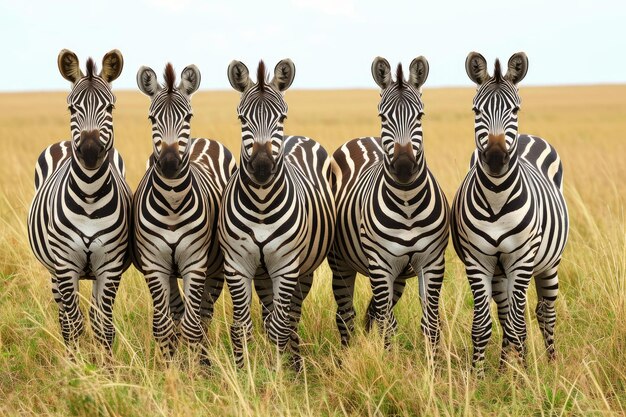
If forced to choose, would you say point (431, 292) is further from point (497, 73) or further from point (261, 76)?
point (261, 76)

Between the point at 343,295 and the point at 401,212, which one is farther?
the point at 343,295

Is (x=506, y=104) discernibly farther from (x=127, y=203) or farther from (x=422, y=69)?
(x=127, y=203)

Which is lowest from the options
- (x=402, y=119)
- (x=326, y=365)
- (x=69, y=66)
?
(x=326, y=365)

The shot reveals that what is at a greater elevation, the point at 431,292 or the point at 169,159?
the point at 169,159

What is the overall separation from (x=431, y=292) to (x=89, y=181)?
2.76 meters

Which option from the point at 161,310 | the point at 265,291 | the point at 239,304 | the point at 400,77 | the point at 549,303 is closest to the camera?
the point at 400,77

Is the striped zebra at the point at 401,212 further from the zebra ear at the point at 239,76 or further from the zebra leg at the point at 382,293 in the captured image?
the zebra ear at the point at 239,76

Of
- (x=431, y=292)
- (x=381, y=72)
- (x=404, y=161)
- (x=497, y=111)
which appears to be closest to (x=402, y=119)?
(x=404, y=161)

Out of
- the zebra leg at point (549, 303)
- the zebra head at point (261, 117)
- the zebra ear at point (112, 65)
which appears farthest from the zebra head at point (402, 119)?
the zebra ear at point (112, 65)

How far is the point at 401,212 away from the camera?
5539mm

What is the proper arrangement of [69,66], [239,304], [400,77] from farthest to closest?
[239,304] → [69,66] → [400,77]

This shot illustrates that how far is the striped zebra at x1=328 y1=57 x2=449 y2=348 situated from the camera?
5301 millimetres

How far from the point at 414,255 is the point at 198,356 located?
2.01 meters

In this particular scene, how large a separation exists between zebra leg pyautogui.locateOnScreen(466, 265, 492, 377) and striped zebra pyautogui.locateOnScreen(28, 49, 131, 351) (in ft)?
8.97
